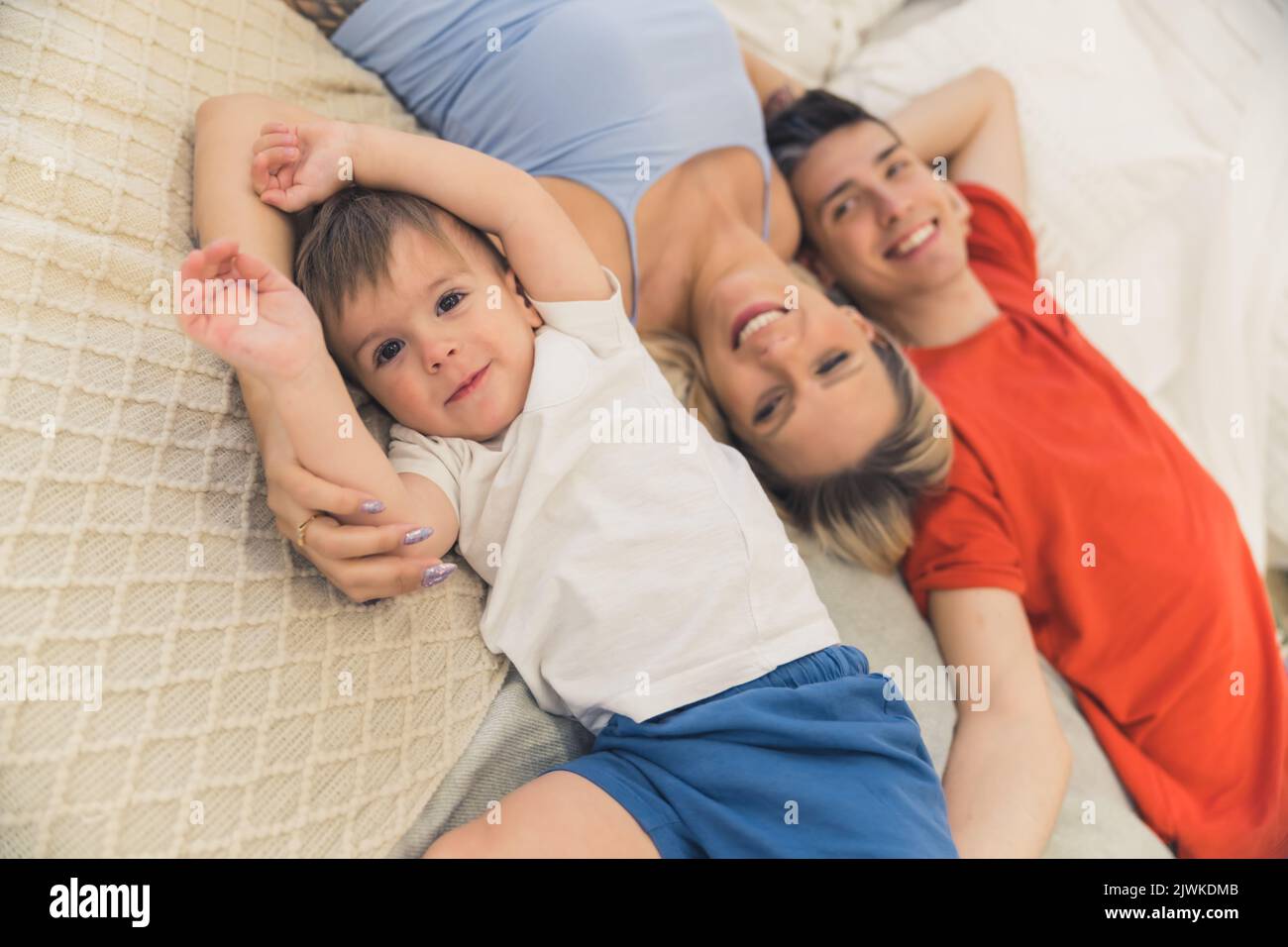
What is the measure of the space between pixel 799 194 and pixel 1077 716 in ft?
2.87

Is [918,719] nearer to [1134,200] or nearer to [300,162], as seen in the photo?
[300,162]

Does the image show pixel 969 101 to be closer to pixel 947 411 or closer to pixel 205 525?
pixel 947 411

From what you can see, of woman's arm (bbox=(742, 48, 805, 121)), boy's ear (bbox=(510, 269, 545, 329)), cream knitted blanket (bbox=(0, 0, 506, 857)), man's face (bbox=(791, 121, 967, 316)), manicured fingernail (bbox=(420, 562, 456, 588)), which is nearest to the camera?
cream knitted blanket (bbox=(0, 0, 506, 857))

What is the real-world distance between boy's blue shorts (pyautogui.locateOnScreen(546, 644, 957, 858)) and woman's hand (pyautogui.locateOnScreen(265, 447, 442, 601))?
246 millimetres

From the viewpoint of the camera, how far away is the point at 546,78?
115 centimetres

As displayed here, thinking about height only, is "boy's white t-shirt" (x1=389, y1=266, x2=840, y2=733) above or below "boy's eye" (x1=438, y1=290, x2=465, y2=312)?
below

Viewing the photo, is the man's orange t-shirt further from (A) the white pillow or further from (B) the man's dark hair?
(B) the man's dark hair

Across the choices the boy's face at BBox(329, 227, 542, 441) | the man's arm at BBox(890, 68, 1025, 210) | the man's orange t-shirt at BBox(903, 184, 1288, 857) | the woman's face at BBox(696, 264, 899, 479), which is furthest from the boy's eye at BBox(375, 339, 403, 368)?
the man's arm at BBox(890, 68, 1025, 210)

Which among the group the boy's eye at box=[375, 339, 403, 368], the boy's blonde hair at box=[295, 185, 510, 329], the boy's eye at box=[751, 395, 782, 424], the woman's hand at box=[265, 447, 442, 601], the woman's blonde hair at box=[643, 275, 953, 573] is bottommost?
the woman's blonde hair at box=[643, 275, 953, 573]

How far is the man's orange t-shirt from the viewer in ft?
3.98

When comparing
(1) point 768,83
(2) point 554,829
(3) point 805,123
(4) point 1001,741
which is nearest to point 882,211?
(3) point 805,123

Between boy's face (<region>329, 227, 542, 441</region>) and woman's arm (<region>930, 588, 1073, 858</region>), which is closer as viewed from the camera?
boy's face (<region>329, 227, 542, 441</region>)

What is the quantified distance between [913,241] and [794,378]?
410 mm

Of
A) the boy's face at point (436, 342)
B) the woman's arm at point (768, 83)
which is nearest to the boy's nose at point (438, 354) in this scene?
the boy's face at point (436, 342)
